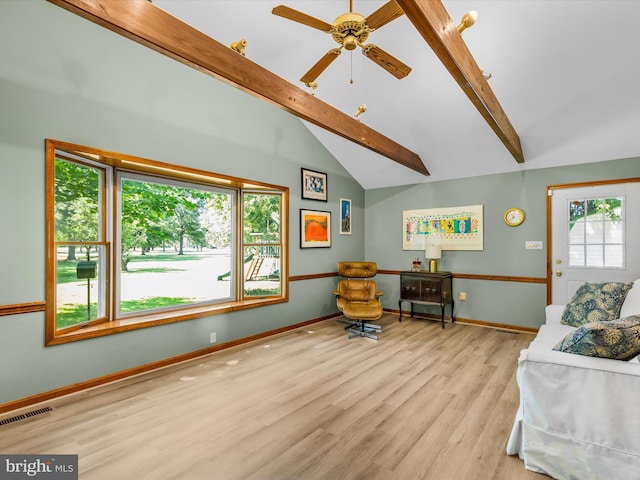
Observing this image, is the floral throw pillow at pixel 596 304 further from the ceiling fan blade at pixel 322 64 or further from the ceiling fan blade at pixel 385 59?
the ceiling fan blade at pixel 322 64

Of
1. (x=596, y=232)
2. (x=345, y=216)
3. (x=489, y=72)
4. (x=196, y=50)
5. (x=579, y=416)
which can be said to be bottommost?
(x=579, y=416)

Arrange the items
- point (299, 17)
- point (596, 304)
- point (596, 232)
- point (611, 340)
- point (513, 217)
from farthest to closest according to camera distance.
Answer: point (513, 217), point (596, 232), point (596, 304), point (299, 17), point (611, 340)

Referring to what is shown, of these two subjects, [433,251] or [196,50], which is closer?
[196,50]

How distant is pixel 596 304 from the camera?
2.97 metres

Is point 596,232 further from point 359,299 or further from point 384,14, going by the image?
point 384,14

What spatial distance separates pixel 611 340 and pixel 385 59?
2.19m

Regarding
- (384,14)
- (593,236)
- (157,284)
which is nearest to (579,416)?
(384,14)

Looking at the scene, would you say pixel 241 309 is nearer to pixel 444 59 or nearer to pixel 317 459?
pixel 317 459

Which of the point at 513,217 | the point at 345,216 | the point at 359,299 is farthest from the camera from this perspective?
the point at 345,216

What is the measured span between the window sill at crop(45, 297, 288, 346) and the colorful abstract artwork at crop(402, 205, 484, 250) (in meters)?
2.73

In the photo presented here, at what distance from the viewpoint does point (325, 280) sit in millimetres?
5312

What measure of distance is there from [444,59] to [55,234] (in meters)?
3.32

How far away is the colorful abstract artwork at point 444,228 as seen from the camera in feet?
16.4

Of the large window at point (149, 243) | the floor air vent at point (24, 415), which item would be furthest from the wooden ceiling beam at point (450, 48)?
the floor air vent at point (24, 415)
